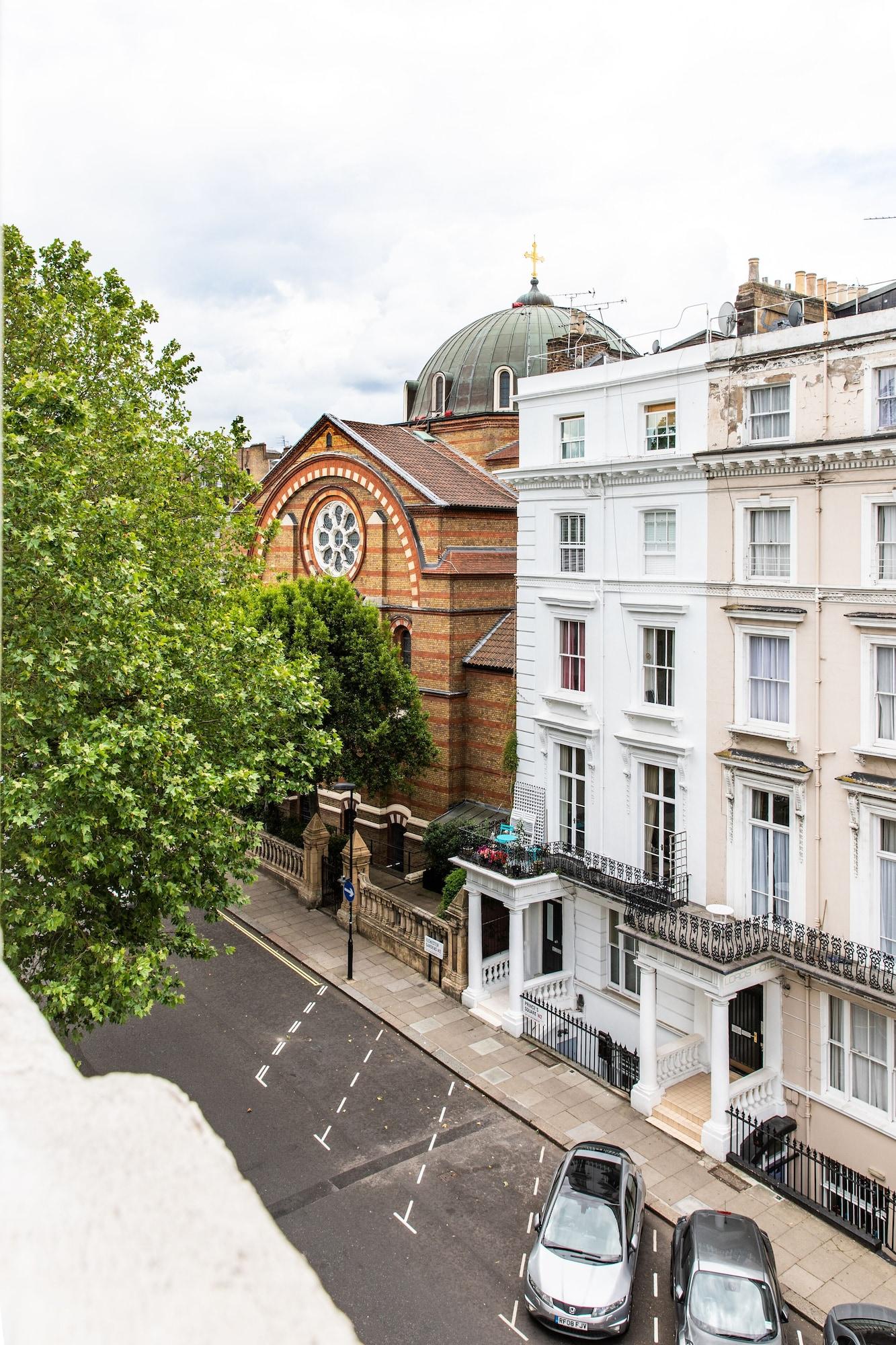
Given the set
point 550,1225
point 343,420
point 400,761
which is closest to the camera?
point 550,1225

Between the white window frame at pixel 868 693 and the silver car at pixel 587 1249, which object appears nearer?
the silver car at pixel 587 1249

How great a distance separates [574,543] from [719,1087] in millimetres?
11416

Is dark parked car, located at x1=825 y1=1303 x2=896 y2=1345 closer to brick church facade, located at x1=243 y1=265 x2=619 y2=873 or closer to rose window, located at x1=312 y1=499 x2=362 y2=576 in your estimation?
brick church facade, located at x1=243 y1=265 x2=619 y2=873

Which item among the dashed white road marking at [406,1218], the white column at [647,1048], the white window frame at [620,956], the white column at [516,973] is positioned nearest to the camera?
the dashed white road marking at [406,1218]

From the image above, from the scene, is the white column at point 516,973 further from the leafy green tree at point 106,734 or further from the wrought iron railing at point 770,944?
the leafy green tree at point 106,734

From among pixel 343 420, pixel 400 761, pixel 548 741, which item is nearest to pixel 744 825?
pixel 548 741

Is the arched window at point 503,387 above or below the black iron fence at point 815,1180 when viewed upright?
above

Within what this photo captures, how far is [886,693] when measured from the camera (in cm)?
1662

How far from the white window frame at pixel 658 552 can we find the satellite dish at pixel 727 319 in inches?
145

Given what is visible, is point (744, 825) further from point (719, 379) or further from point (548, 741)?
point (719, 379)

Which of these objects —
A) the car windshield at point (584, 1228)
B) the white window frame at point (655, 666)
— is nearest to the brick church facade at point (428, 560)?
the white window frame at point (655, 666)

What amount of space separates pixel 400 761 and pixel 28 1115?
96.6 ft

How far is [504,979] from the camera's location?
952 inches

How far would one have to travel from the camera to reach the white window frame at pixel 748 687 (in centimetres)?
1797
